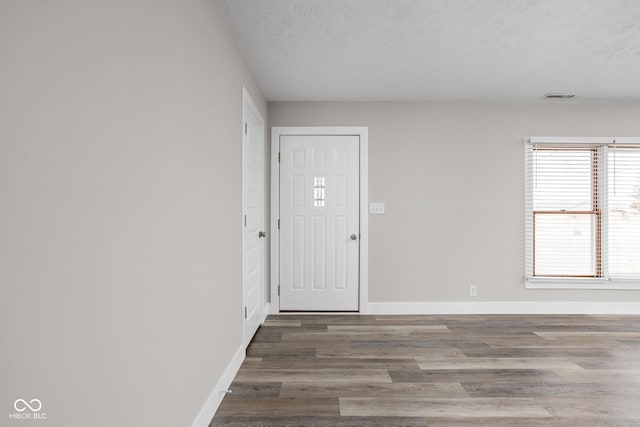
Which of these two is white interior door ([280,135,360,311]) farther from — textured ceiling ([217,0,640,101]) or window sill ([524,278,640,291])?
window sill ([524,278,640,291])

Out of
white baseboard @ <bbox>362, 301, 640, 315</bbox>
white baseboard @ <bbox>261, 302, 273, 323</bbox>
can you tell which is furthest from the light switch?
white baseboard @ <bbox>261, 302, 273, 323</bbox>

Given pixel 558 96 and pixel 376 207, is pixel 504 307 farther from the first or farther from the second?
pixel 558 96

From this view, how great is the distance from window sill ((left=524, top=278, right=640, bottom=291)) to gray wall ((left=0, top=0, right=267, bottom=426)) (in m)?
A: 3.86

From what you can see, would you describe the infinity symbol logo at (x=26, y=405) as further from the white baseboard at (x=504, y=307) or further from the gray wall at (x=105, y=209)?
the white baseboard at (x=504, y=307)

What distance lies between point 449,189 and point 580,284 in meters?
1.88

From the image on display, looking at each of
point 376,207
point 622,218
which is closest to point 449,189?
point 376,207

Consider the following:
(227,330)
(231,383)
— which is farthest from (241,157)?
(231,383)

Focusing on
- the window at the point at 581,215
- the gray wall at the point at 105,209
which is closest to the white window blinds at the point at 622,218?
the window at the point at 581,215

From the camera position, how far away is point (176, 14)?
5.42 feet

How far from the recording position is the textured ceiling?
2.37 metres

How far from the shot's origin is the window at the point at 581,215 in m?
4.30

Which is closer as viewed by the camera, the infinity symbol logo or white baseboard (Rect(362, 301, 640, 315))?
the infinity symbol logo

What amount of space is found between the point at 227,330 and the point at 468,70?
3.02 metres

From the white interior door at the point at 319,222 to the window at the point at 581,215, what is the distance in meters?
2.06
